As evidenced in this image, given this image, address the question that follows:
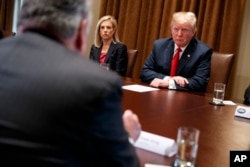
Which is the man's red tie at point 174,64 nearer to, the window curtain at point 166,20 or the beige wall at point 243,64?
the window curtain at point 166,20

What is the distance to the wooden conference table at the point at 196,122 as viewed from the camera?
133 centimetres

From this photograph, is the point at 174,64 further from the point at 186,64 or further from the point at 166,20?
the point at 166,20

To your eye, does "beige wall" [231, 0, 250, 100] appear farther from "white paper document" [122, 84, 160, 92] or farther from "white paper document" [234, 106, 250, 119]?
"white paper document" [234, 106, 250, 119]

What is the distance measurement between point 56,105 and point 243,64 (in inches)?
150

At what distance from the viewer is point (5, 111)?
0.83m

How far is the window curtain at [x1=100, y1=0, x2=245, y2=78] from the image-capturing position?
4.18m

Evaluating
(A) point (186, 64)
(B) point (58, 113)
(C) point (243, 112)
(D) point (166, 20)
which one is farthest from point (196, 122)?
(D) point (166, 20)

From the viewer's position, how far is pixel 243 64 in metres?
4.31

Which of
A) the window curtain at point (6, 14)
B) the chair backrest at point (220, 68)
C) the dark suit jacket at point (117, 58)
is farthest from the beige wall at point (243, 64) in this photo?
the window curtain at point (6, 14)

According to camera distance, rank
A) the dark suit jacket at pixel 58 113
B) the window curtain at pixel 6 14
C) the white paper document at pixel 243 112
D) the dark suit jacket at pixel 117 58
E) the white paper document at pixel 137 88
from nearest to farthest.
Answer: the dark suit jacket at pixel 58 113, the white paper document at pixel 243 112, the white paper document at pixel 137 88, the dark suit jacket at pixel 117 58, the window curtain at pixel 6 14

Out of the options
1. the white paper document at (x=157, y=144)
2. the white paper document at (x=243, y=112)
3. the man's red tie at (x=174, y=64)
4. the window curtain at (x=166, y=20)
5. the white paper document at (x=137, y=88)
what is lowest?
the white paper document at (x=157, y=144)

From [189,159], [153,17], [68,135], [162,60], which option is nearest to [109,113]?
[68,135]

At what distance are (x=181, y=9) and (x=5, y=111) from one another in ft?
12.9

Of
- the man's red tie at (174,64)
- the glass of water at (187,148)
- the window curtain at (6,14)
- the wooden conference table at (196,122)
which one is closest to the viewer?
the glass of water at (187,148)
